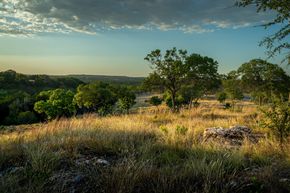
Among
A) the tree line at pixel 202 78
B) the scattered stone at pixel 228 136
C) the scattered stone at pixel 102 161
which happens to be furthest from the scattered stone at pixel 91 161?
the tree line at pixel 202 78

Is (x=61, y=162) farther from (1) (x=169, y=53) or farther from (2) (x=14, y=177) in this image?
(1) (x=169, y=53)

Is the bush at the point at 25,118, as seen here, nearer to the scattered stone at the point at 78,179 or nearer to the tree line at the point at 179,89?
the tree line at the point at 179,89

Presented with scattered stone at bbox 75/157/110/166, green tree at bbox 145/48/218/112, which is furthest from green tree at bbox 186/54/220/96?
scattered stone at bbox 75/157/110/166

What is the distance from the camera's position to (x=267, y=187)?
393cm

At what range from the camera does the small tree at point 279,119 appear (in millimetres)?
6773

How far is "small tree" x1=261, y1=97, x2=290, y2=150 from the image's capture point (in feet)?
22.2

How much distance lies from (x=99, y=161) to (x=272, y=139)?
13.8 feet

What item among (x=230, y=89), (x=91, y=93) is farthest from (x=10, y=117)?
(x=230, y=89)

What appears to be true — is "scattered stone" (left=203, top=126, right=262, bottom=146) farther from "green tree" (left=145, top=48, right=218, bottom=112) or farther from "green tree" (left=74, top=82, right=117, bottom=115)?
"green tree" (left=74, top=82, right=117, bottom=115)

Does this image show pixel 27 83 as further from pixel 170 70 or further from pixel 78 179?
pixel 78 179

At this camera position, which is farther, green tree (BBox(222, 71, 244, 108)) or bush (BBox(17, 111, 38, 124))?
bush (BBox(17, 111, 38, 124))

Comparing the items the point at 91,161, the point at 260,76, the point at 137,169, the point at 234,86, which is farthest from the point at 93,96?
the point at 137,169

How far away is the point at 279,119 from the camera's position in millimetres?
6906

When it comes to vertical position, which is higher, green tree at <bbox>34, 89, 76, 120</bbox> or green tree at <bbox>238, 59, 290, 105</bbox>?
green tree at <bbox>238, 59, 290, 105</bbox>
